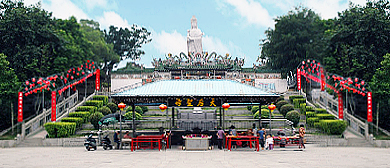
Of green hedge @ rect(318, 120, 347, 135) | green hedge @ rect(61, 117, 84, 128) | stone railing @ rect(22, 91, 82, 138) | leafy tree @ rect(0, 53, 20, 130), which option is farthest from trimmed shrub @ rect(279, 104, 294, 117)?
leafy tree @ rect(0, 53, 20, 130)

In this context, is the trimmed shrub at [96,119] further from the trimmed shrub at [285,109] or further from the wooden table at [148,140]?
the trimmed shrub at [285,109]

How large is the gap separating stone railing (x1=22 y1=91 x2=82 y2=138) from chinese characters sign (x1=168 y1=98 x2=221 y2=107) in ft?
39.5

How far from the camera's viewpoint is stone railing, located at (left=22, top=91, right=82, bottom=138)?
27.3 meters

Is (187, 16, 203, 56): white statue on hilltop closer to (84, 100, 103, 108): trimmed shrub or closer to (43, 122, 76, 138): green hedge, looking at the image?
(84, 100, 103, 108): trimmed shrub

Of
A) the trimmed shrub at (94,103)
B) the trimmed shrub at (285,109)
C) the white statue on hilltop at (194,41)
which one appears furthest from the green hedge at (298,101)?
the white statue on hilltop at (194,41)

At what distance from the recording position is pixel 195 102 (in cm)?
2120

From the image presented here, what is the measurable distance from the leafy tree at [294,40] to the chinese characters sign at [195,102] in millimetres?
28798

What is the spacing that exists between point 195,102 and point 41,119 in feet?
48.7

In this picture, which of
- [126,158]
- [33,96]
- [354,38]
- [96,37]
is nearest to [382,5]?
[354,38]

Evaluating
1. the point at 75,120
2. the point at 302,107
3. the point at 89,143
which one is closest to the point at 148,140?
the point at 89,143

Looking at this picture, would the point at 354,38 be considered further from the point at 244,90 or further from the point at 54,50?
the point at 54,50

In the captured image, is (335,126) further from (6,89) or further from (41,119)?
(6,89)

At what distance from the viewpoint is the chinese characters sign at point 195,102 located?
834 inches

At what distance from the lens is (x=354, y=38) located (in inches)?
1374
